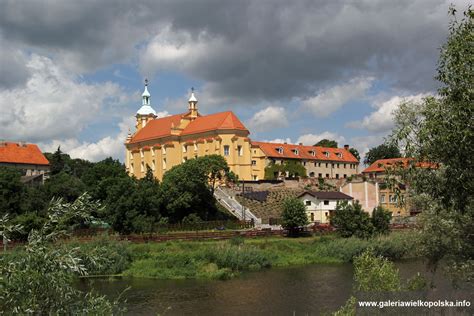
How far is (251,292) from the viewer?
→ 31.7m

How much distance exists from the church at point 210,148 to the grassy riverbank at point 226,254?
3331cm

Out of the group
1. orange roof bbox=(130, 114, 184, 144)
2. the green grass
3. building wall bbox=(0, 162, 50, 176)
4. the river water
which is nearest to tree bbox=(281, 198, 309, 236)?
the green grass

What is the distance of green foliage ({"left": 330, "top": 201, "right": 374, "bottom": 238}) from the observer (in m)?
49.4

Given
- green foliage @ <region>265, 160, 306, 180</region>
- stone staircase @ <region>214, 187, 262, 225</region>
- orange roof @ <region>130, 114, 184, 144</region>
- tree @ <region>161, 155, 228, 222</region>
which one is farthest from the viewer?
orange roof @ <region>130, 114, 184, 144</region>

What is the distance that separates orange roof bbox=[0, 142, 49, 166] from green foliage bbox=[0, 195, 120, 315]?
292ft

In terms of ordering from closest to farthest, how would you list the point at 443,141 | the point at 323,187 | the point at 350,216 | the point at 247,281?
the point at 443,141 → the point at 247,281 → the point at 350,216 → the point at 323,187

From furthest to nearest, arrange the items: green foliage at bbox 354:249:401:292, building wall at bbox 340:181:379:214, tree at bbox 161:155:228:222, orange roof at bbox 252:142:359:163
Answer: orange roof at bbox 252:142:359:163
building wall at bbox 340:181:379:214
tree at bbox 161:155:228:222
green foliage at bbox 354:249:401:292

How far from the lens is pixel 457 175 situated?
40.7 feet

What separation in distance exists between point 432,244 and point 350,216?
28.9 m

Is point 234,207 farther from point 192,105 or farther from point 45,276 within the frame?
point 45,276

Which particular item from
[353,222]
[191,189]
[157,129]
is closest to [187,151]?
[157,129]

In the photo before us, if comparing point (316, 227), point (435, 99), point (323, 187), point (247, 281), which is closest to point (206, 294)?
point (247, 281)

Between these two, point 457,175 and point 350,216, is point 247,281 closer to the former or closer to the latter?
point 350,216

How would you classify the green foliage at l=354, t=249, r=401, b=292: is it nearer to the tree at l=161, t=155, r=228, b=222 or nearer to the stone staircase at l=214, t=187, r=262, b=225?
the tree at l=161, t=155, r=228, b=222
